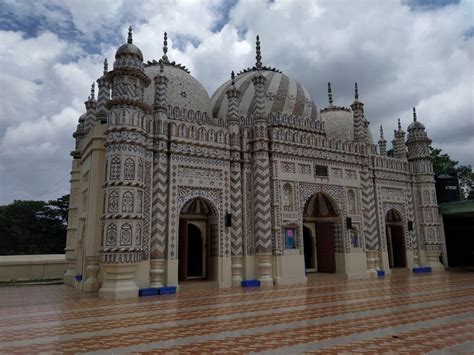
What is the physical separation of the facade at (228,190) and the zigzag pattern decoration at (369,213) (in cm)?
6

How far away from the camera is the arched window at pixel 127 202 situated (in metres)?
11.6

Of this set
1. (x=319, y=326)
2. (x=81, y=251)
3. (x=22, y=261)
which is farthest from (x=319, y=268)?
(x=22, y=261)

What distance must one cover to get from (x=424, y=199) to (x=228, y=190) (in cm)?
1220

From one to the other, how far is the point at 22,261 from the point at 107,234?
10.8 metres

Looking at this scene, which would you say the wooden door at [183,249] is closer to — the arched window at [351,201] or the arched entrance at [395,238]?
the arched window at [351,201]

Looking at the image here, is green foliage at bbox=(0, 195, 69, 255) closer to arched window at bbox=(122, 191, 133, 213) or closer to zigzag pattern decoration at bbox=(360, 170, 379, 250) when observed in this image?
arched window at bbox=(122, 191, 133, 213)

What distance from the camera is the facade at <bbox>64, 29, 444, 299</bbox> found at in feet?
40.2

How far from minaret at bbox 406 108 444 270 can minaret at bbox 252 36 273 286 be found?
1022cm

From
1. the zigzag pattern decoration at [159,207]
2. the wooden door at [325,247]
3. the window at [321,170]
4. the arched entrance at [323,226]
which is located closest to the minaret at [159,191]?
the zigzag pattern decoration at [159,207]

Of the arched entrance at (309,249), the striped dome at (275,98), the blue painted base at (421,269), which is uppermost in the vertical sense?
the striped dome at (275,98)

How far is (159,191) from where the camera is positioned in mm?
13031

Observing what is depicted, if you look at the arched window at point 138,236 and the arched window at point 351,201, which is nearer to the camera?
the arched window at point 138,236

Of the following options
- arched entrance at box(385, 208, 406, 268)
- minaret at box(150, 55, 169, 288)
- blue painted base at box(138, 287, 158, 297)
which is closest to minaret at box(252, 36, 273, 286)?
minaret at box(150, 55, 169, 288)

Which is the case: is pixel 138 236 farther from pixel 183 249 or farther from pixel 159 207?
pixel 183 249
